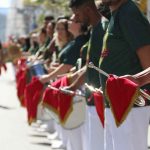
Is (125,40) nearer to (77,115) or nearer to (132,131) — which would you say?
(132,131)

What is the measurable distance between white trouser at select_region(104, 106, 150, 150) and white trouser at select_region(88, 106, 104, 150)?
1.10 m

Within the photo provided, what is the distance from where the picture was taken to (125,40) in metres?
4.71

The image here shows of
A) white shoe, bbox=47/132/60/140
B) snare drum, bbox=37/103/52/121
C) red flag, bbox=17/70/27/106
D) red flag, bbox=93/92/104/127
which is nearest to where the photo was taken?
red flag, bbox=93/92/104/127

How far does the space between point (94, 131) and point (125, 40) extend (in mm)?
1363

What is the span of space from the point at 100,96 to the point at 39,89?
4.80 metres

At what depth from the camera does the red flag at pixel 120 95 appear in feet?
14.0

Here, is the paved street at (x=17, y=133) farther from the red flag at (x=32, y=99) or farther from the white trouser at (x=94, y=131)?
the white trouser at (x=94, y=131)

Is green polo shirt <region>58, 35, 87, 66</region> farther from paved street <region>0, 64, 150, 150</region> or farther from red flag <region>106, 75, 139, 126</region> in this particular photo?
red flag <region>106, 75, 139, 126</region>

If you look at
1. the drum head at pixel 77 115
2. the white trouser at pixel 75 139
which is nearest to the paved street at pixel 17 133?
the white trouser at pixel 75 139

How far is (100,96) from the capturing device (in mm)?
5391

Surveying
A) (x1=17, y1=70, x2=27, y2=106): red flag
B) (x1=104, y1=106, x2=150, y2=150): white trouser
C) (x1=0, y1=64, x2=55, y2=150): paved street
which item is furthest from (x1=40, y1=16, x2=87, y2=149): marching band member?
(x1=17, y1=70, x2=27, y2=106): red flag

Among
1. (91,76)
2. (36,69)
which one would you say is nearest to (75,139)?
(91,76)

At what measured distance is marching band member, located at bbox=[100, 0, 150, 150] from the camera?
461cm

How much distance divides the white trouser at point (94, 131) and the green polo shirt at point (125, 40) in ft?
3.30
